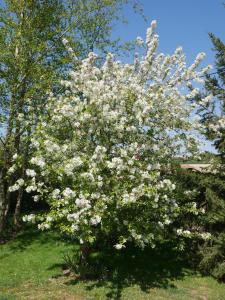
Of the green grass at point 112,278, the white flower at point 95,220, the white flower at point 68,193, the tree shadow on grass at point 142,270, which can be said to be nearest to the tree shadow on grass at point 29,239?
the green grass at point 112,278

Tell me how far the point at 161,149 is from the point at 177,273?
462cm

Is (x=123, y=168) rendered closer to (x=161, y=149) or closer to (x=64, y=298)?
(x=161, y=149)

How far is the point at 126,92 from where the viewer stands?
12312 millimetres

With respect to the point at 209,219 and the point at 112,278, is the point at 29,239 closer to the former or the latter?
the point at 112,278

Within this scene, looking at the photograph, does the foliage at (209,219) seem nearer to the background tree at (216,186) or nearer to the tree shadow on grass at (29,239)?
the background tree at (216,186)

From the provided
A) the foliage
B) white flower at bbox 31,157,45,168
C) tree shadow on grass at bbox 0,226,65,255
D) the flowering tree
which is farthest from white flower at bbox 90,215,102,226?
tree shadow on grass at bbox 0,226,65,255

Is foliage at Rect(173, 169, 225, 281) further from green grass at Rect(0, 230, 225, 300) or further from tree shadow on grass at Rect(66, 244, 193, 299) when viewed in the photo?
tree shadow on grass at Rect(66, 244, 193, 299)

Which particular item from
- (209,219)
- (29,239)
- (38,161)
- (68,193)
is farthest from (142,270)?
(29,239)

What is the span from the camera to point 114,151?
12469 mm

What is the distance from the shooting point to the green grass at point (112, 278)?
1198cm

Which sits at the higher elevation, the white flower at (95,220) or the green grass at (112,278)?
the white flower at (95,220)

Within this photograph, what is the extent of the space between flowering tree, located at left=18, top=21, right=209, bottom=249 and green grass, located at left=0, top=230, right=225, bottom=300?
4.93 feet

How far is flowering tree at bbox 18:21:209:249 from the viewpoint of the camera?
1125 cm

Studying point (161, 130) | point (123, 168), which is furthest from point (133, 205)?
point (161, 130)
